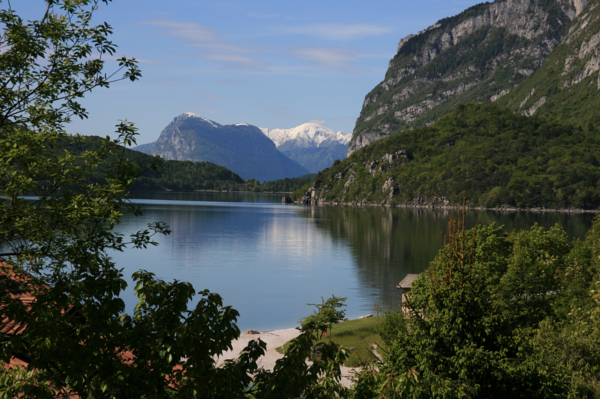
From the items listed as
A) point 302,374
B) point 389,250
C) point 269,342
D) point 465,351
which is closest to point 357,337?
point 269,342

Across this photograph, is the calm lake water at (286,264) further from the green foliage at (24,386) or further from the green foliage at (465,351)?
the green foliage at (24,386)

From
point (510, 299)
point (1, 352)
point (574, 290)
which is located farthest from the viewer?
point (510, 299)

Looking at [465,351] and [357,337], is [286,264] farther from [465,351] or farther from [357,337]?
[465,351]

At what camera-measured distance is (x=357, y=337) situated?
59.1 meters

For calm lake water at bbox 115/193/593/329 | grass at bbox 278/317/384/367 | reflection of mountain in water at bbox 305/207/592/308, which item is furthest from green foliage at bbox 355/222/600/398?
reflection of mountain in water at bbox 305/207/592/308

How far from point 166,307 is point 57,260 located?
2.94m

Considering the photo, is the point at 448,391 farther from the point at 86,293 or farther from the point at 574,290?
the point at 574,290

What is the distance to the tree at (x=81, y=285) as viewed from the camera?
564 inches

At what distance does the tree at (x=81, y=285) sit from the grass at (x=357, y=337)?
119 ft

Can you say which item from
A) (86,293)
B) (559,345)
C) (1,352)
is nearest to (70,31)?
(86,293)

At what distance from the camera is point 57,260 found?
53.6 ft

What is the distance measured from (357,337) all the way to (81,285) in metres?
46.1

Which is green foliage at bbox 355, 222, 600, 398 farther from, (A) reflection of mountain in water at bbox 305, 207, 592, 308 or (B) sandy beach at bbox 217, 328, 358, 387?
(A) reflection of mountain in water at bbox 305, 207, 592, 308

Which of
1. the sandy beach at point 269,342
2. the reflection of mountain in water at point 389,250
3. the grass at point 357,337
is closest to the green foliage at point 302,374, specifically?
the sandy beach at point 269,342
